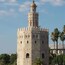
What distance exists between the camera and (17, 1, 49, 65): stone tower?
63.9 meters

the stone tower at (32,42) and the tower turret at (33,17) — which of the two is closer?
the tower turret at (33,17)

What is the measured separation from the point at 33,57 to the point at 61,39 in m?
18.8

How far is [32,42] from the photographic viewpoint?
63938 millimetres

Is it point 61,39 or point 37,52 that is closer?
point 37,52

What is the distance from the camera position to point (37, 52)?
64.2 meters

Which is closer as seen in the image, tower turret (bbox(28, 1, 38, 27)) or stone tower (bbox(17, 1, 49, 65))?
tower turret (bbox(28, 1, 38, 27))

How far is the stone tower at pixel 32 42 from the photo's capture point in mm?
63906

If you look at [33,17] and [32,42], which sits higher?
[33,17]

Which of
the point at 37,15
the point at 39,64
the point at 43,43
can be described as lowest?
the point at 39,64

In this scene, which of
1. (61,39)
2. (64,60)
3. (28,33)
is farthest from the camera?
(61,39)

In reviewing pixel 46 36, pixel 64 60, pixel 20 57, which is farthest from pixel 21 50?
pixel 64 60

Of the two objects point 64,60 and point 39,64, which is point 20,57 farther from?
point 64,60

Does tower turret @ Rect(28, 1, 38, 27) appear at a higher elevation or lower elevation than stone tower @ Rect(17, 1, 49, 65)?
higher

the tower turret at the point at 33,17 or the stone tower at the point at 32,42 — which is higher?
the tower turret at the point at 33,17
